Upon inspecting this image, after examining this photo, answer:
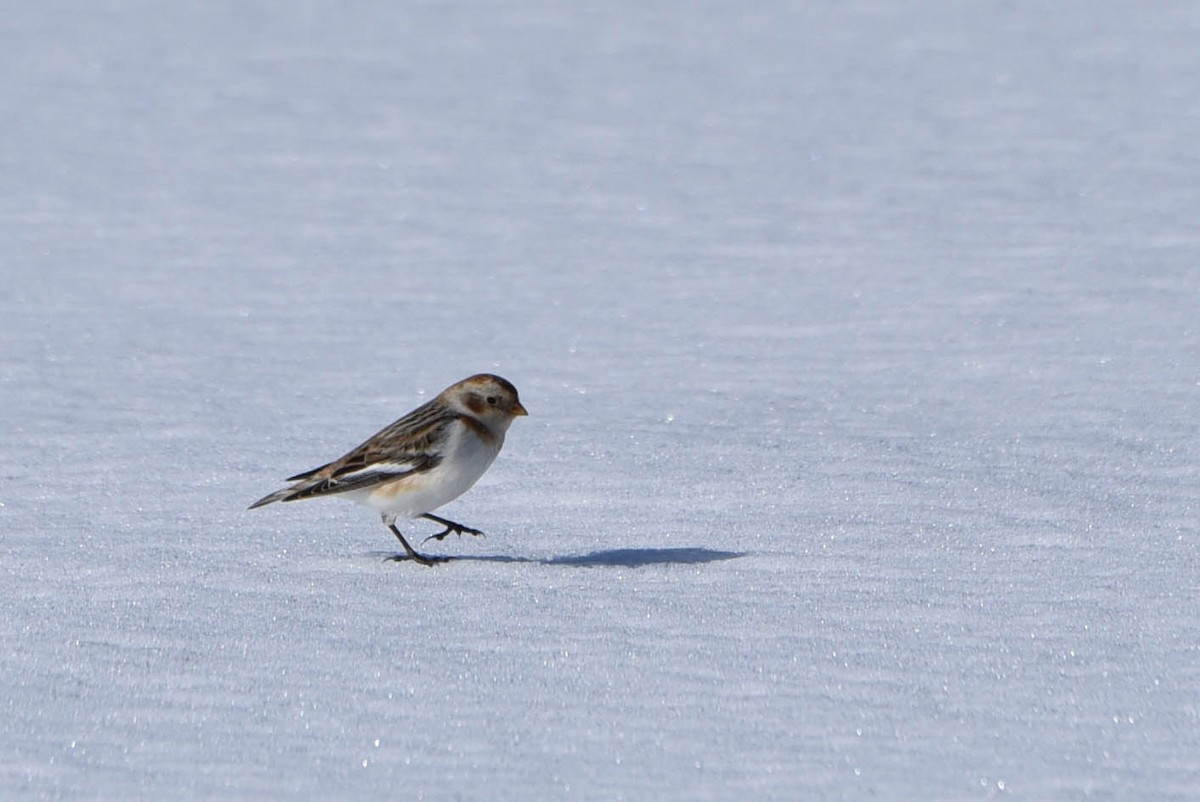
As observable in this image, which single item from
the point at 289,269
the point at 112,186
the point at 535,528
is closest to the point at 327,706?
the point at 535,528

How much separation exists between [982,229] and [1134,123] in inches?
80.9

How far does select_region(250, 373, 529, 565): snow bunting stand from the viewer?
4.88 metres

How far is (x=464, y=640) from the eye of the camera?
4012 millimetres

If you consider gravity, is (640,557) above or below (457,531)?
above

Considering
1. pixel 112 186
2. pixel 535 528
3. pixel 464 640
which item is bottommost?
pixel 112 186

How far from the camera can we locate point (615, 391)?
23.7ft

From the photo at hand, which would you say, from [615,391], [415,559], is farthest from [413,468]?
[615,391]

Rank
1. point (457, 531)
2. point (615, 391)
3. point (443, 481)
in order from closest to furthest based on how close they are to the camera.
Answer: point (443, 481) → point (457, 531) → point (615, 391)

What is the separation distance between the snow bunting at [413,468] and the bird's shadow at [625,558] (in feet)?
0.60

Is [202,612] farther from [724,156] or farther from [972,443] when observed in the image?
[724,156]

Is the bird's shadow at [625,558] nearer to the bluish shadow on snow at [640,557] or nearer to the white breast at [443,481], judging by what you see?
the bluish shadow on snow at [640,557]

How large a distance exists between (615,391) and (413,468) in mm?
2415

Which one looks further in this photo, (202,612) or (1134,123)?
(1134,123)

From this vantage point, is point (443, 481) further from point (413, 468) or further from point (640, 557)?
point (640, 557)
